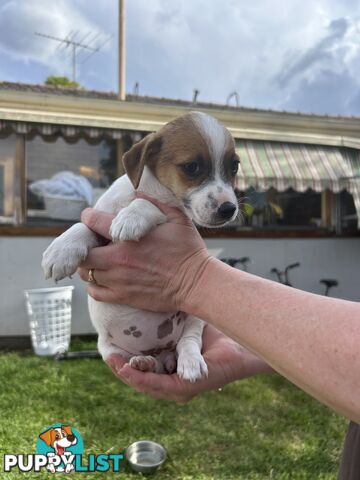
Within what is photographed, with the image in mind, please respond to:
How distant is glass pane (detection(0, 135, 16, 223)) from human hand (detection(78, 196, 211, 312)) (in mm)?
5221

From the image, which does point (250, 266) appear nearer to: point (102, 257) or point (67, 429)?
point (67, 429)

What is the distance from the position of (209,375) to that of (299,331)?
0.87 m

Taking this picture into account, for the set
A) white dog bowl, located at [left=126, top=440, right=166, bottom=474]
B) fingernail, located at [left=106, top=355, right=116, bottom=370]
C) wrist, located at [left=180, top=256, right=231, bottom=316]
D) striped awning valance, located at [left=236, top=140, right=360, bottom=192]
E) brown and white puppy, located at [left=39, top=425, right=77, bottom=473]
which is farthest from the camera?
striped awning valance, located at [left=236, top=140, right=360, bottom=192]

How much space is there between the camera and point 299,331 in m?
1.01

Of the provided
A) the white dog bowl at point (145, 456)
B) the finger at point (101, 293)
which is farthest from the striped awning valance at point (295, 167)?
the finger at point (101, 293)

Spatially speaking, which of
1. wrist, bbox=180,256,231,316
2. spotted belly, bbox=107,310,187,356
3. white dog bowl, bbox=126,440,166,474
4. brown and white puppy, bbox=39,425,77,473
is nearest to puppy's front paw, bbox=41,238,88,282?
spotted belly, bbox=107,310,187,356

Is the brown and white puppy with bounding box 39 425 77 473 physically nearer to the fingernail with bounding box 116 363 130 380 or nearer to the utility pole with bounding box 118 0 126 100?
the fingernail with bounding box 116 363 130 380

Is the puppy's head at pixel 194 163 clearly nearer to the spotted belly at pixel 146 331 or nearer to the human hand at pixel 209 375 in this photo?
the spotted belly at pixel 146 331

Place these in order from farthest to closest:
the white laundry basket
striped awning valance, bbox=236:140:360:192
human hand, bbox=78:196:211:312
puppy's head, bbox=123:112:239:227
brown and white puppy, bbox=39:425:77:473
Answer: striped awning valance, bbox=236:140:360:192 < the white laundry basket < brown and white puppy, bbox=39:425:77:473 < puppy's head, bbox=123:112:239:227 < human hand, bbox=78:196:211:312

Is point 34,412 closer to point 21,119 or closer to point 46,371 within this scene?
point 46,371

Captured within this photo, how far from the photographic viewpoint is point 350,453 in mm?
1450

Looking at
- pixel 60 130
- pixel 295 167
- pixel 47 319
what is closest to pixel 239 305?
pixel 47 319

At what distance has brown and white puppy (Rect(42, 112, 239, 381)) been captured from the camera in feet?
5.42

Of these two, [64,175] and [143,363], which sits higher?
[64,175]
